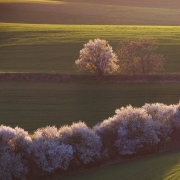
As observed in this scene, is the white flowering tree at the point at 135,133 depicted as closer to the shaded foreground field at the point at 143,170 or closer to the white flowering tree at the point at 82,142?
the shaded foreground field at the point at 143,170

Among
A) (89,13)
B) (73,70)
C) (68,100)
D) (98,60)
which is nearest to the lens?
(68,100)

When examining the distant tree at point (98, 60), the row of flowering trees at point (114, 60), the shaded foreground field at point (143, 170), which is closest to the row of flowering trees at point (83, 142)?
the shaded foreground field at point (143, 170)

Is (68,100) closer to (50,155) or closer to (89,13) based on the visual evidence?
(50,155)

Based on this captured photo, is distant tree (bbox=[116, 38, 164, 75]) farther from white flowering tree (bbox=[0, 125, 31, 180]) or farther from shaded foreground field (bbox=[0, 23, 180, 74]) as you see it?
white flowering tree (bbox=[0, 125, 31, 180])

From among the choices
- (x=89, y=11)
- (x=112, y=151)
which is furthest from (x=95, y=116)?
(x=89, y=11)

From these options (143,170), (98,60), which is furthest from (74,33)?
(143,170)

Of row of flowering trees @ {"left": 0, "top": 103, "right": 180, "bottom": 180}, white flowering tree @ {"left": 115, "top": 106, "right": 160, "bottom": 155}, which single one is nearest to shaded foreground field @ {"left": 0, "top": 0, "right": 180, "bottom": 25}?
row of flowering trees @ {"left": 0, "top": 103, "right": 180, "bottom": 180}
